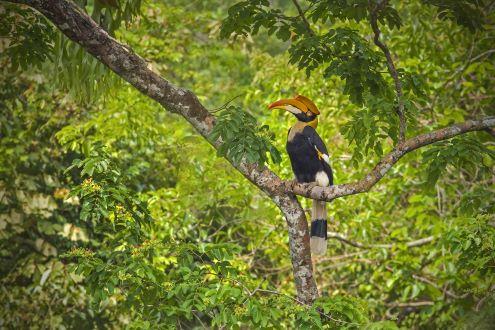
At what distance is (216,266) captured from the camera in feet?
9.37

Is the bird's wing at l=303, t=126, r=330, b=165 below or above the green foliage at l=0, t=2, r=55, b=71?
below

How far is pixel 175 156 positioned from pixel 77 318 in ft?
5.56

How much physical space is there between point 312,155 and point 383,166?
28.2 inches

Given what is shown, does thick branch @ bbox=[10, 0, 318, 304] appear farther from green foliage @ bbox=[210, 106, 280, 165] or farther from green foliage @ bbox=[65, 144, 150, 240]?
green foliage @ bbox=[65, 144, 150, 240]

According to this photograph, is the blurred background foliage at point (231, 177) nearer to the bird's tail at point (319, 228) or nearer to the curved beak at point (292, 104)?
the curved beak at point (292, 104)

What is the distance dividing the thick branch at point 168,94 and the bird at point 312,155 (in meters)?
0.46

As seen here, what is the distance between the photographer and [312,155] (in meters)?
3.40

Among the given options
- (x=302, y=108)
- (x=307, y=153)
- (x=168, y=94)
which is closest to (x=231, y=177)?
(x=307, y=153)

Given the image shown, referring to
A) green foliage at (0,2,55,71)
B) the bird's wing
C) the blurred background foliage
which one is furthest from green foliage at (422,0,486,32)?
green foliage at (0,2,55,71)

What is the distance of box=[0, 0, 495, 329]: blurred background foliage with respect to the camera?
9.59ft

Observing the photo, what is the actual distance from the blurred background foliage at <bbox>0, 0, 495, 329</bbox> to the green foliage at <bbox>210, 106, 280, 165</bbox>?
0.06 metres

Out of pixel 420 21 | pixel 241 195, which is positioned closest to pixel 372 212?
pixel 241 195

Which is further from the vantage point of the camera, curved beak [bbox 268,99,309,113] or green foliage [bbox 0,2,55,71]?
green foliage [bbox 0,2,55,71]

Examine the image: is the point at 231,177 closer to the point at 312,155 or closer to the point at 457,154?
the point at 312,155
